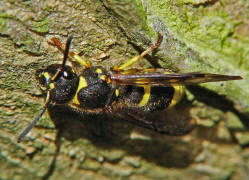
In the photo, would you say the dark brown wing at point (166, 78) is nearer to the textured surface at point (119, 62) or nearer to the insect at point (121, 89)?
the insect at point (121, 89)

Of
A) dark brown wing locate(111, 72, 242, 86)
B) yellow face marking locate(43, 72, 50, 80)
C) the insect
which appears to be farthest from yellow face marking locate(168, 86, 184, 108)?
yellow face marking locate(43, 72, 50, 80)

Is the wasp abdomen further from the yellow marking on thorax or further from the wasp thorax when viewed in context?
the wasp thorax

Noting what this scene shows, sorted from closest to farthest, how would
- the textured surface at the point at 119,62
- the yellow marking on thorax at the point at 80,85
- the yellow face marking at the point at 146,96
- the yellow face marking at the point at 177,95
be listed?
1. the textured surface at the point at 119,62
2. the yellow marking on thorax at the point at 80,85
3. the yellow face marking at the point at 177,95
4. the yellow face marking at the point at 146,96

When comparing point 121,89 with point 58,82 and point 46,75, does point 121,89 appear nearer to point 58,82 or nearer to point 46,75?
point 58,82

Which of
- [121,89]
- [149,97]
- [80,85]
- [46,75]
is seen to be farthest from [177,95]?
[46,75]

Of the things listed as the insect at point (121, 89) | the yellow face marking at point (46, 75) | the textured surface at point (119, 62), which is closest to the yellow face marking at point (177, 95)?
the insect at point (121, 89)

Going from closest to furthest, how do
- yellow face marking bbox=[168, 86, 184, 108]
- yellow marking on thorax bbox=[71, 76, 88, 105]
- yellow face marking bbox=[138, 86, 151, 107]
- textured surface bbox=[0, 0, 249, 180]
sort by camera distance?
textured surface bbox=[0, 0, 249, 180] → yellow marking on thorax bbox=[71, 76, 88, 105] → yellow face marking bbox=[168, 86, 184, 108] → yellow face marking bbox=[138, 86, 151, 107]

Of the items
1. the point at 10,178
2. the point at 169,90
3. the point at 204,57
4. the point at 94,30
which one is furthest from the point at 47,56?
the point at 10,178

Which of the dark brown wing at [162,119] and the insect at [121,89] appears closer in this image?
the insect at [121,89]

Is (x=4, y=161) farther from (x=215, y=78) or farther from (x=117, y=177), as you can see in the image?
(x=215, y=78)
